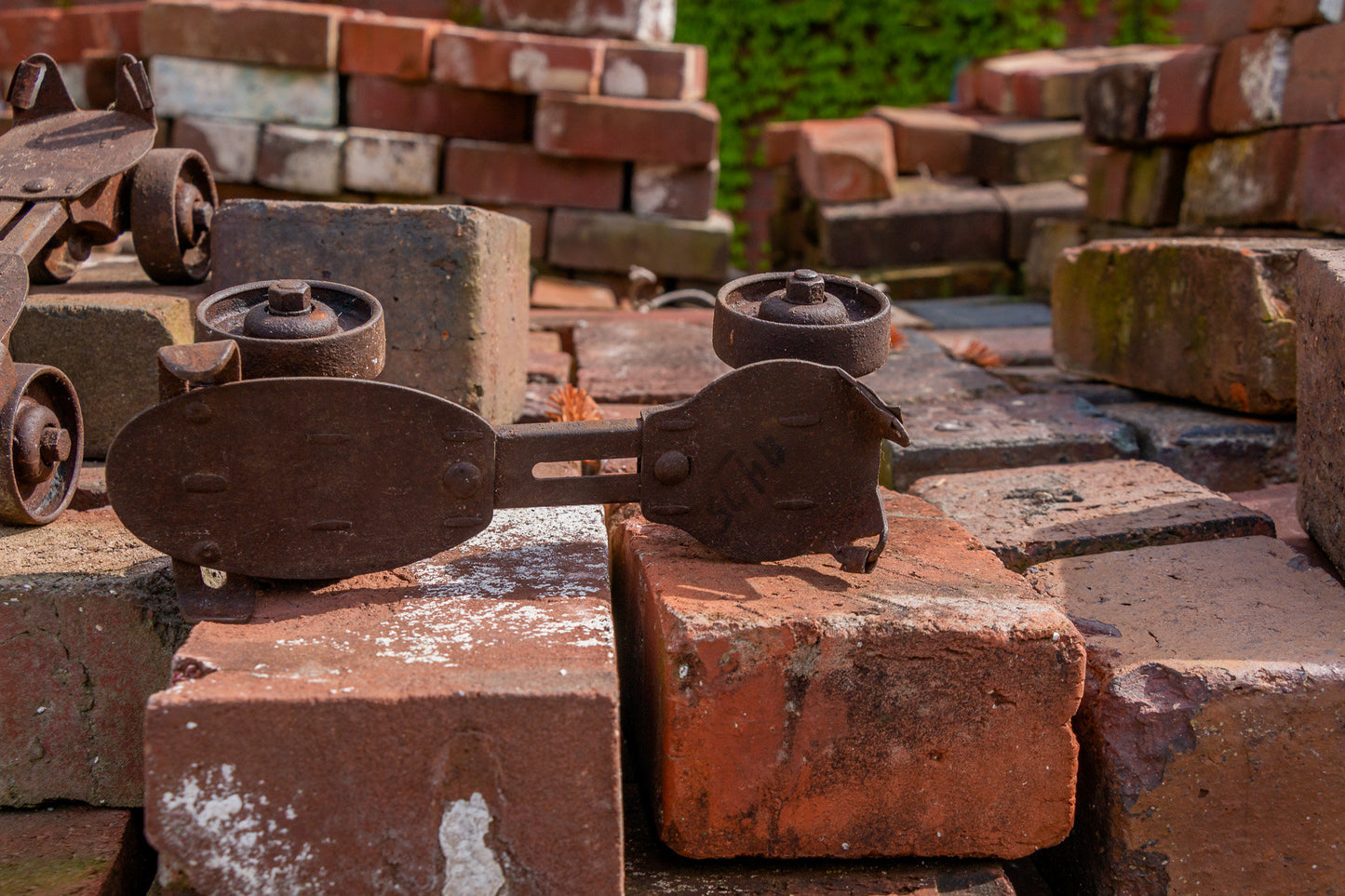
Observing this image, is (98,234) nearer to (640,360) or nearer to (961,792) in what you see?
(640,360)

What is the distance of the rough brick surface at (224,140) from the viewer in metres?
5.34

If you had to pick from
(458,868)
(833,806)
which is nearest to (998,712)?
(833,806)

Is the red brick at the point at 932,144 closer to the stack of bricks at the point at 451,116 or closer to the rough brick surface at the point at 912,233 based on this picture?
the rough brick surface at the point at 912,233

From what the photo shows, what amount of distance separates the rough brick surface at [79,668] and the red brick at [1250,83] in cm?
432

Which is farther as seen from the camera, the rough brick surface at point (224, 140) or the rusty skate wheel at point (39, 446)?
the rough brick surface at point (224, 140)

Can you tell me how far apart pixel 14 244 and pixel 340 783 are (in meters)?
1.23

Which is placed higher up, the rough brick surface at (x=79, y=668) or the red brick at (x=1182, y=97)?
the red brick at (x=1182, y=97)

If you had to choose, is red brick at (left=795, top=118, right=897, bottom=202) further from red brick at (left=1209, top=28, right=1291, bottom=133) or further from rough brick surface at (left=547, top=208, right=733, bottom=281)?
red brick at (left=1209, top=28, right=1291, bottom=133)

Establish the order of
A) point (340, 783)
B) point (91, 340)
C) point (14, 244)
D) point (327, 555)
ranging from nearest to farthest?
1. point (340, 783)
2. point (327, 555)
3. point (14, 244)
4. point (91, 340)

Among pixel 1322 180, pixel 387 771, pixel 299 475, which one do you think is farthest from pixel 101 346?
pixel 1322 180

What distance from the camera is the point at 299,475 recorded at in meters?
1.54

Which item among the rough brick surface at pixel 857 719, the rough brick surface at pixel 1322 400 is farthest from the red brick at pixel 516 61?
the rough brick surface at pixel 857 719

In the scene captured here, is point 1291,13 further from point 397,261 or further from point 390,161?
point 390,161

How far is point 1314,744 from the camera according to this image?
1.64m
